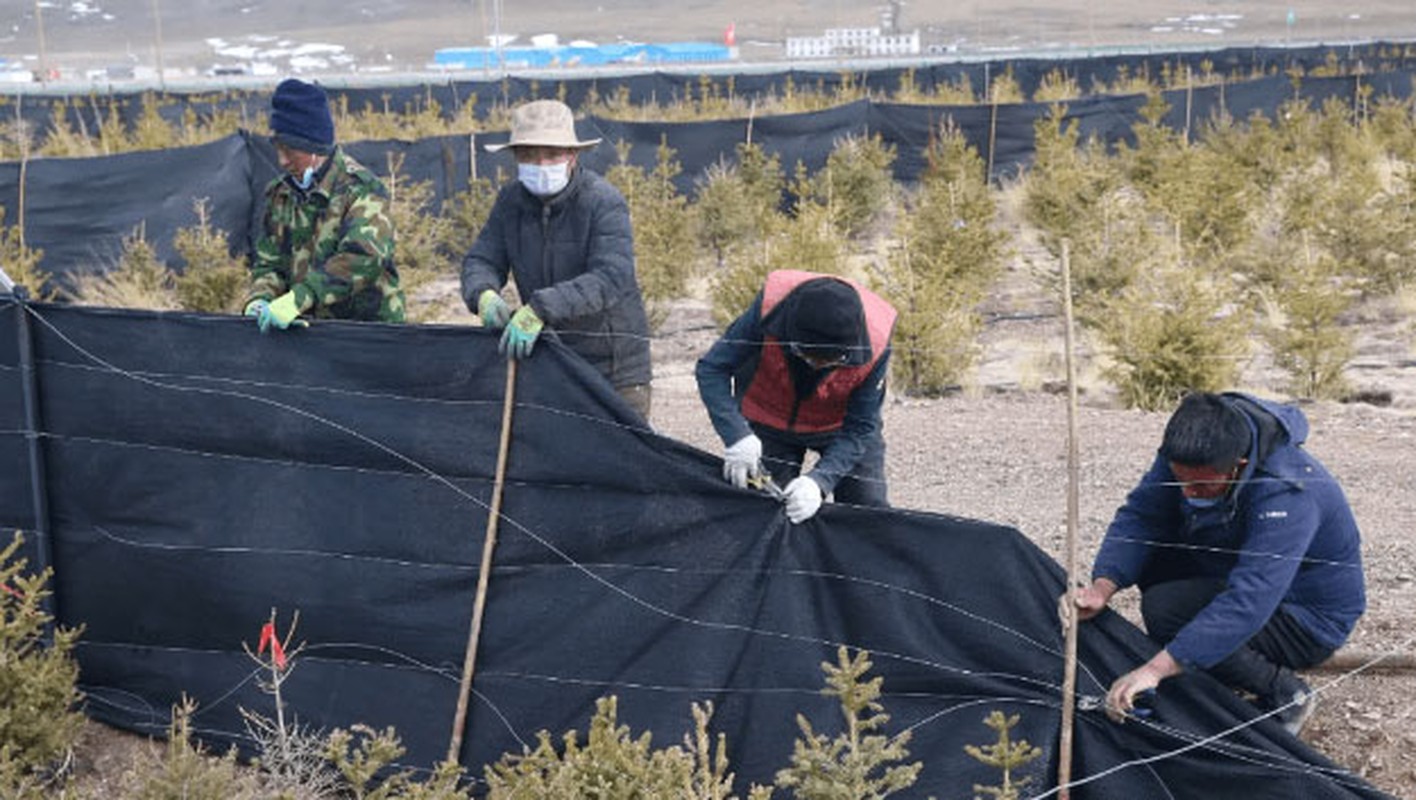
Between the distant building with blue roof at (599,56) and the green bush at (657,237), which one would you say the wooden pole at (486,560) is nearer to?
the green bush at (657,237)

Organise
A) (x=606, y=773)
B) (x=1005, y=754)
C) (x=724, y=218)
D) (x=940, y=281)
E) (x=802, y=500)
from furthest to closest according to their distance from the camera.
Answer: (x=724, y=218), (x=940, y=281), (x=802, y=500), (x=1005, y=754), (x=606, y=773)

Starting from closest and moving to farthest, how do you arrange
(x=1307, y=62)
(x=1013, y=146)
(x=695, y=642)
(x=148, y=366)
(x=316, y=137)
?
1. (x=695, y=642)
2. (x=148, y=366)
3. (x=316, y=137)
4. (x=1013, y=146)
5. (x=1307, y=62)

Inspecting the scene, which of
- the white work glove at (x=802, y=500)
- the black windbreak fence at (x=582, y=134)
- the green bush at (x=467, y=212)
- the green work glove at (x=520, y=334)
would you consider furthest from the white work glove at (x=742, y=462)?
the green bush at (x=467, y=212)

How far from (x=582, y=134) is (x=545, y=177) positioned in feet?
41.5

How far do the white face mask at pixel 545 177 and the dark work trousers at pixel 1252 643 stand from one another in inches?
87.1

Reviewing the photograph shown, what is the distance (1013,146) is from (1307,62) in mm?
19570

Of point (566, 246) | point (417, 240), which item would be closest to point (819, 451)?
point (566, 246)

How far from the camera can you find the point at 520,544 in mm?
4398

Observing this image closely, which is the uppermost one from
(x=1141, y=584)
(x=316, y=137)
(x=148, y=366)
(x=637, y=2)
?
(x=637, y=2)

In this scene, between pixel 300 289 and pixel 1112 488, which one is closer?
pixel 300 289

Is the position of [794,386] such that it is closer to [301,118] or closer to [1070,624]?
[1070,624]

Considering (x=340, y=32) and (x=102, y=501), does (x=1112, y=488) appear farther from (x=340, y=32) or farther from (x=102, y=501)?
(x=340, y=32)

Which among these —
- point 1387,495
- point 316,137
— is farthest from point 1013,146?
point 316,137

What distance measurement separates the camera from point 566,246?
506 cm
